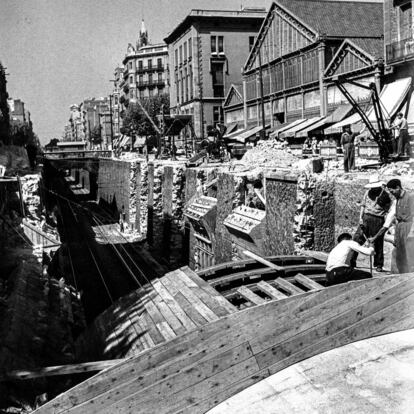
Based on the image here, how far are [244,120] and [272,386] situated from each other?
46.3 meters

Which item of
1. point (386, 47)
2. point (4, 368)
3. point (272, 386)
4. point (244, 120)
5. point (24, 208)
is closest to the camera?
point (272, 386)

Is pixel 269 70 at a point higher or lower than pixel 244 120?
higher

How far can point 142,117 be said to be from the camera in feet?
220

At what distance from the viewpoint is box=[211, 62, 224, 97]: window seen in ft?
188

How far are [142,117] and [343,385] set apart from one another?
2484 inches

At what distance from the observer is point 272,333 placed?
657cm

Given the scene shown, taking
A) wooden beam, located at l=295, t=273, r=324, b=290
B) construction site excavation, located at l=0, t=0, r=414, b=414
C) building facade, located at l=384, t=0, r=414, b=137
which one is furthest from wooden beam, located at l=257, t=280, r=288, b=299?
building facade, located at l=384, t=0, r=414, b=137

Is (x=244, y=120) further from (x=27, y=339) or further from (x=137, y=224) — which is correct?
(x=27, y=339)

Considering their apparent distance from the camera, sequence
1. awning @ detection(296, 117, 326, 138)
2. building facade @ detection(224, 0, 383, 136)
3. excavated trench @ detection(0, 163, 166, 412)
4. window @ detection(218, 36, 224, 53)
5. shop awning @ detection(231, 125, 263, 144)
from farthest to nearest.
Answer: window @ detection(218, 36, 224, 53) → shop awning @ detection(231, 125, 263, 144) → awning @ detection(296, 117, 326, 138) → building facade @ detection(224, 0, 383, 136) → excavated trench @ detection(0, 163, 166, 412)

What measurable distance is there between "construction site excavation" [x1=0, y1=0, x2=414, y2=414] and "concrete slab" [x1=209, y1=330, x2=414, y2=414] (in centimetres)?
2

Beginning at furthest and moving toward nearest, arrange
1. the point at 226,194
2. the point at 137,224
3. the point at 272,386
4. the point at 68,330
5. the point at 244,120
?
1. the point at 244,120
2. the point at 137,224
3. the point at 226,194
4. the point at 68,330
5. the point at 272,386

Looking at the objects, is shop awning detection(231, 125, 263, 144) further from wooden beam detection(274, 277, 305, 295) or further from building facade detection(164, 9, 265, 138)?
wooden beam detection(274, 277, 305, 295)

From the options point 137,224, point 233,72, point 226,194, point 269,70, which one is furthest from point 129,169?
point 233,72

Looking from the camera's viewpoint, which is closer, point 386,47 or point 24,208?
point 24,208
